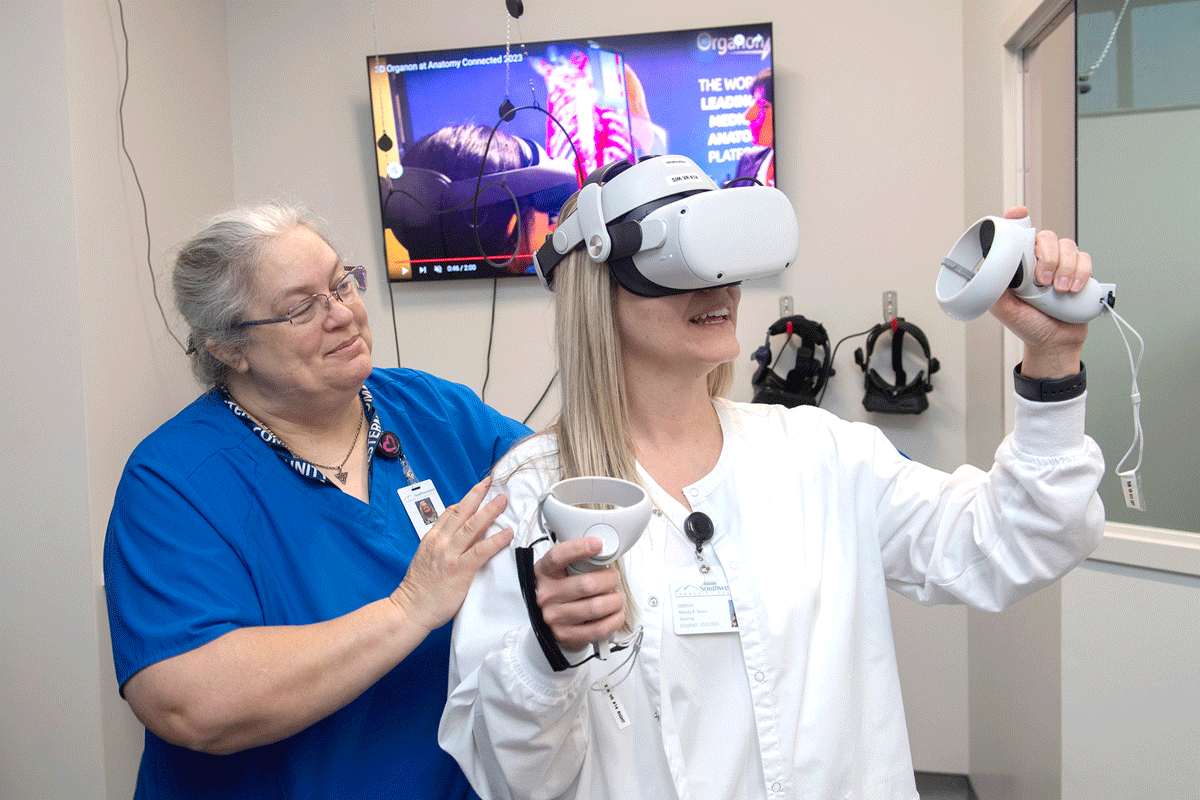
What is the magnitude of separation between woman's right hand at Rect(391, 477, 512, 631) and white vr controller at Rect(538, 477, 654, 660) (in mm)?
239

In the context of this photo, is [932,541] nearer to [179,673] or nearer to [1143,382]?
[179,673]

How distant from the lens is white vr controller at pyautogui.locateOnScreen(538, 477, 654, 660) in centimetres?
89

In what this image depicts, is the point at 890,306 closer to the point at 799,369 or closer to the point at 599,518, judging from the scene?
the point at 799,369

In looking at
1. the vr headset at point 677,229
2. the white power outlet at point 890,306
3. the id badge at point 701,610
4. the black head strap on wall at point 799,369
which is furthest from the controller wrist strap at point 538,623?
the white power outlet at point 890,306

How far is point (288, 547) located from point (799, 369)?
1927mm

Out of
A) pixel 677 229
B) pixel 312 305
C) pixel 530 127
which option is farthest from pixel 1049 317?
pixel 530 127

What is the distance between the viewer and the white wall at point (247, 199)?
2.23 metres

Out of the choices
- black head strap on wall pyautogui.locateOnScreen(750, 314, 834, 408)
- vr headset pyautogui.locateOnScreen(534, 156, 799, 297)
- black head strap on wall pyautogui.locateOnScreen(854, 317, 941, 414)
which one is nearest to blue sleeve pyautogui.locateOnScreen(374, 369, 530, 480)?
vr headset pyautogui.locateOnScreen(534, 156, 799, 297)

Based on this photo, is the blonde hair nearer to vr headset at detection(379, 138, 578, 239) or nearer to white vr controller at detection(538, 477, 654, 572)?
white vr controller at detection(538, 477, 654, 572)

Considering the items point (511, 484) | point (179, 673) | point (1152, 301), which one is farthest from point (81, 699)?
point (1152, 301)

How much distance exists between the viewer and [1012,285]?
102 cm

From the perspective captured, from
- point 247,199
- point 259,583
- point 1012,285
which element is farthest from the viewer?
point 247,199

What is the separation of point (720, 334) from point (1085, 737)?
5.22 feet

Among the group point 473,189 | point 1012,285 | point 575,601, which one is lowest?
point 575,601
